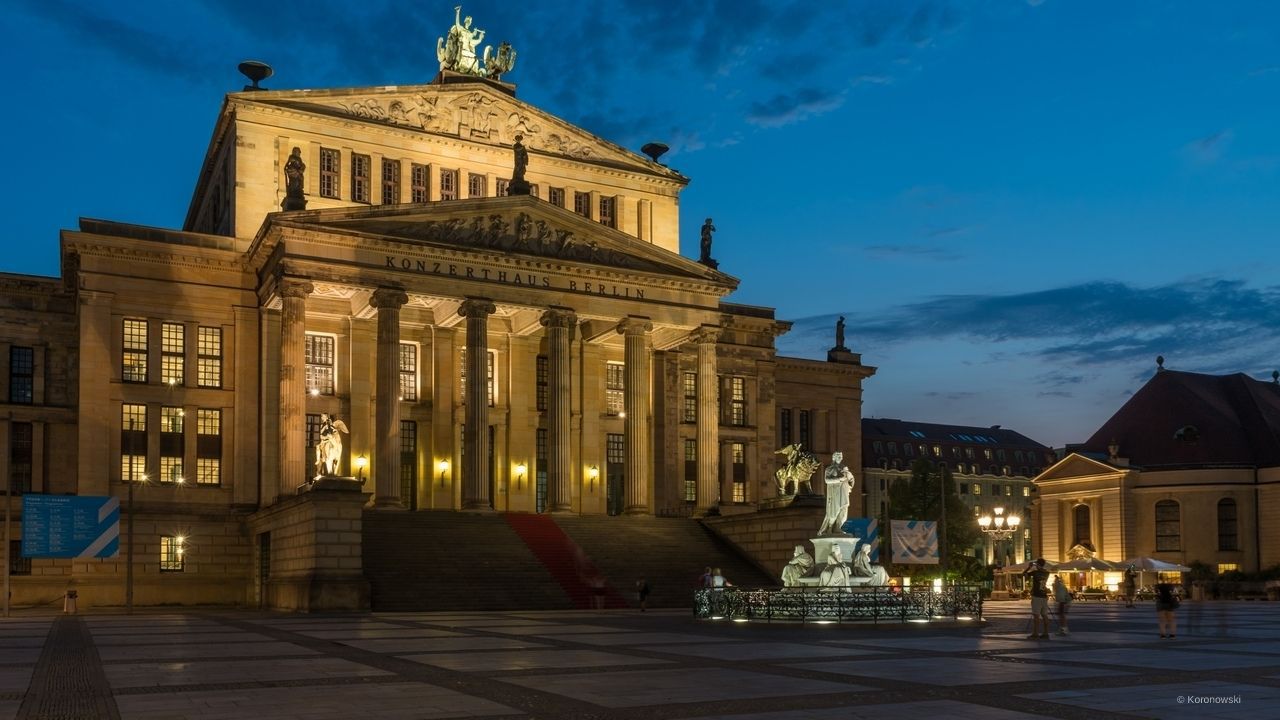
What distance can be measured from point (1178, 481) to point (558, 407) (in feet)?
181

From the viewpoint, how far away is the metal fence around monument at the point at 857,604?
121 feet

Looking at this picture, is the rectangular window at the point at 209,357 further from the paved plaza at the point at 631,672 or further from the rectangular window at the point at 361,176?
the paved plaza at the point at 631,672

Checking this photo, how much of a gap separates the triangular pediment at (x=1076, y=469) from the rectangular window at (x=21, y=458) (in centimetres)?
7255

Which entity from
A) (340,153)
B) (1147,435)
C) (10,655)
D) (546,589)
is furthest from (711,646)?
(1147,435)

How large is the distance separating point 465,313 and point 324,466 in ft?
45.5

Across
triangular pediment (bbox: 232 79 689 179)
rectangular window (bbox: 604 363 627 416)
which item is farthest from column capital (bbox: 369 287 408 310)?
rectangular window (bbox: 604 363 627 416)

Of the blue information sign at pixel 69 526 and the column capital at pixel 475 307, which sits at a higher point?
the column capital at pixel 475 307

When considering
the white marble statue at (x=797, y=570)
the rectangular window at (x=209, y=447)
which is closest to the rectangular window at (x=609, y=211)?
the rectangular window at (x=209, y=447)

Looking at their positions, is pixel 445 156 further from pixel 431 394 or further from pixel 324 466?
pixel 324 466

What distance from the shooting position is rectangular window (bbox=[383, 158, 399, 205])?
67.2 meters

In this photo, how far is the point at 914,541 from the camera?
61.5 metres

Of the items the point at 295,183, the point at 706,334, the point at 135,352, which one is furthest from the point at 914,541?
the point at 135,352

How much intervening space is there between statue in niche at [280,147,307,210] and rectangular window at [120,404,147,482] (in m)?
12.3

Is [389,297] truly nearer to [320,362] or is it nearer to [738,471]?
[320,362]
